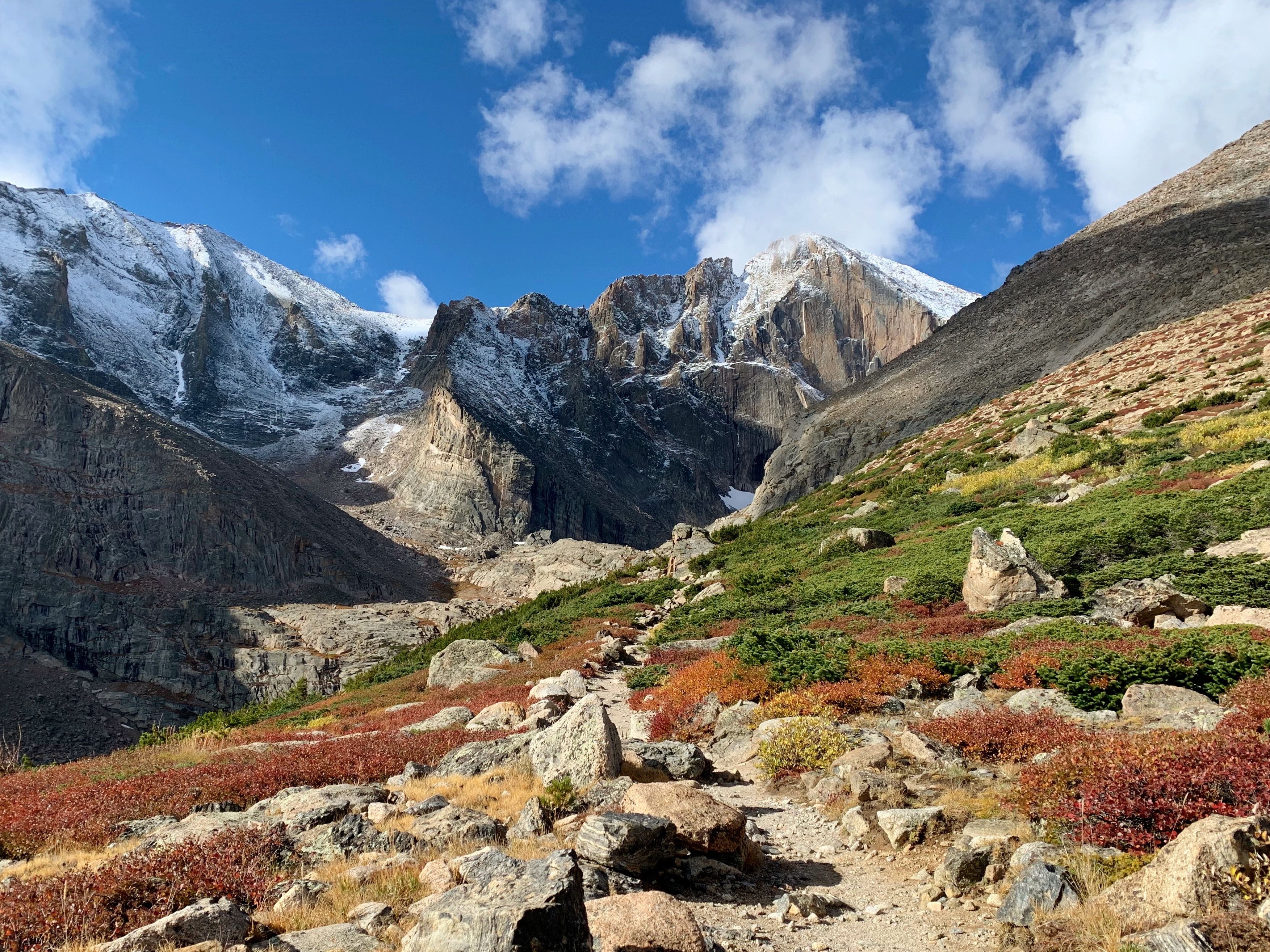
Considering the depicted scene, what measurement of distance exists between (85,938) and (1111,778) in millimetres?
7926

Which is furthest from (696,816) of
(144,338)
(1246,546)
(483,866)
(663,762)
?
(144,338)

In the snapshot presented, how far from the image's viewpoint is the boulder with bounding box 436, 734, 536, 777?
10219 millimetres

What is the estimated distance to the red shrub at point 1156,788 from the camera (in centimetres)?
489

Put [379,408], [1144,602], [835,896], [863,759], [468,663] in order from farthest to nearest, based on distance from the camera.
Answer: [379,408] < [468,663] < [1144,602] < [863,759] < [835,896]

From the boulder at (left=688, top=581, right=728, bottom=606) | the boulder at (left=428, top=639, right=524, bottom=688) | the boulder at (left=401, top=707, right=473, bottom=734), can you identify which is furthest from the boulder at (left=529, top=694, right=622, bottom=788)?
the boulder at (left=688, top=581, right=728, bottom=606)

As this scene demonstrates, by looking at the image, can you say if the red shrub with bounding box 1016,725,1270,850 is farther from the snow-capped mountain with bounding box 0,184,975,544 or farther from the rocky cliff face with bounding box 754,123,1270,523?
the snow-capped mountain with bounding box 0,184,975,544

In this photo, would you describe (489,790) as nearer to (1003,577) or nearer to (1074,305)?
(1003,577)

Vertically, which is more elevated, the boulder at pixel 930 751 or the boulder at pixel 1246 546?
the boulder at pixel 1246 546

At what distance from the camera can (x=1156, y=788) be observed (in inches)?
202

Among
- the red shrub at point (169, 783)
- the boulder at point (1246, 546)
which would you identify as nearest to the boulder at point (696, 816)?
the red shrub at point (169, 783)

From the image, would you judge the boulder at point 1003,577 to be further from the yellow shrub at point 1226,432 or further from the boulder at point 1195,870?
the boulder at point 1195,870

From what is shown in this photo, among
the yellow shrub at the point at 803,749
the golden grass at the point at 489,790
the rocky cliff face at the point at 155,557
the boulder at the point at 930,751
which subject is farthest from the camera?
the rocky cliff face at the point at 155,557

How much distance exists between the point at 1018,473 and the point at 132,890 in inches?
1283

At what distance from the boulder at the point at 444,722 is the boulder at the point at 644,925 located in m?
10.8
